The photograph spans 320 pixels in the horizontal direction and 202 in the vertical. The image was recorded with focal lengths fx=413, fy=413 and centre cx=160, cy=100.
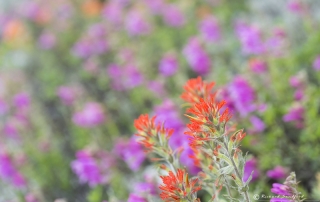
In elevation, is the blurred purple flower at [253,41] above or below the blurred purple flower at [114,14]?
below

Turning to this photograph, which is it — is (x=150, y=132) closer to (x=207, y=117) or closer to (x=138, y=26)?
(x=207, y=117)

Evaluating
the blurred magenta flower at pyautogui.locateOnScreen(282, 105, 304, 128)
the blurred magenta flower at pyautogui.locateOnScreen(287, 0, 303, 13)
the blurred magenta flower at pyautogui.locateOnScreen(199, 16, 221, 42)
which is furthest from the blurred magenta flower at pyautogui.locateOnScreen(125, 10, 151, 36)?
the blurred magenta flower at pyautogui.locateOnScreen(282, 105, 304, 128)

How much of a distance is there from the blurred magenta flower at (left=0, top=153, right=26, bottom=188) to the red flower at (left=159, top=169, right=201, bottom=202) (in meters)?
2.23

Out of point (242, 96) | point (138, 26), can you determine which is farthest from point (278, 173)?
point (138, 26)

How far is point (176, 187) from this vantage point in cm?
124

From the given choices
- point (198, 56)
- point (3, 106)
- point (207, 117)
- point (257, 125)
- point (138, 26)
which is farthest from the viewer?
point (138, 26)

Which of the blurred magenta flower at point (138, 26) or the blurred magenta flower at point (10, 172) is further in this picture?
the blurred magenta flower at point (138, 26)

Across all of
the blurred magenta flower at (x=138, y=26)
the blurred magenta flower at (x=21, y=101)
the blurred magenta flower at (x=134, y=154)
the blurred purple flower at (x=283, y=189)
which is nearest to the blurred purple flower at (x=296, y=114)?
the blurred magenta flower at (x=134, y=154)

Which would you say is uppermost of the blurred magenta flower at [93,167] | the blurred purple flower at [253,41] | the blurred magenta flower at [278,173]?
the blurred purple flower at [253,41]

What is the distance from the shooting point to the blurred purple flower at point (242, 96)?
252cm

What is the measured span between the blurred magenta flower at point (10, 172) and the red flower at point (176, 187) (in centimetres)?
223

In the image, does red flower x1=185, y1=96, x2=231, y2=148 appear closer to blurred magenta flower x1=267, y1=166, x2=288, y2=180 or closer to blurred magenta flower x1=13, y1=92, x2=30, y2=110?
blurred magenta flower x1=267, y1=166, x2=288, y2=180

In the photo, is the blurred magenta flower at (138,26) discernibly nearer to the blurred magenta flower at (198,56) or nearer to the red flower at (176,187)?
the blurred magenta flower at (198,56)

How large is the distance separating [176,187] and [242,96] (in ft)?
4.59
